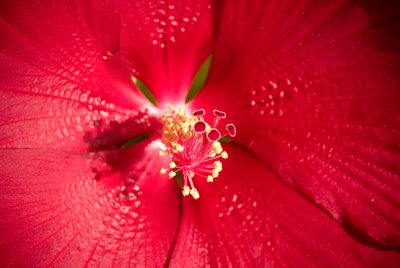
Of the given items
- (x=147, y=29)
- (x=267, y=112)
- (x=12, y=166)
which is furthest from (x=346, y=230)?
(x=12, y=166)

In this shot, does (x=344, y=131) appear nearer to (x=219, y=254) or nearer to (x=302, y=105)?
(x=302, y=105)

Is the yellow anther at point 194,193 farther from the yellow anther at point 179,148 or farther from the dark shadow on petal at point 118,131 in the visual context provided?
the dark shadow on petal at point 118,131

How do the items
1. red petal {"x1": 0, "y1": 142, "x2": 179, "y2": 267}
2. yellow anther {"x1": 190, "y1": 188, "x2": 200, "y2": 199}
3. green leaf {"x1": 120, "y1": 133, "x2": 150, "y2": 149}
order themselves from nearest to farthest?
red petal {"x1": 0, "y1": 142, "x2": 179, "y2": 267}
yellow anther {"x1": 190, "y1": 188, "x2": 200, "y2": 199}
green leaf {"x1": 120, "y1": 133, "x2": 150, "y2": 149}

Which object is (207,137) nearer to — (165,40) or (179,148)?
(179,148)

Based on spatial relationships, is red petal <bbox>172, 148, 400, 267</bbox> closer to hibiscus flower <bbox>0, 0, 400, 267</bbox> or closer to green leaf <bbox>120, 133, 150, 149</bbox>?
hibiscus flower <bbox>0, 0, 400, 267</bbox>

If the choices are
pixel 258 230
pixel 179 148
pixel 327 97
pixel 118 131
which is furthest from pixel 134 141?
pixel 327 97

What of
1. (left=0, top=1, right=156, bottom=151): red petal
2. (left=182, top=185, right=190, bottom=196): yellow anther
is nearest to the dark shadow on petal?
(left=0, top=1, right=156, bottom=151): red petal
